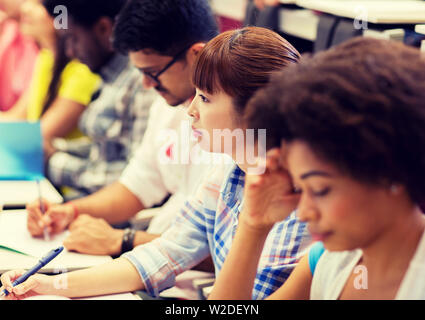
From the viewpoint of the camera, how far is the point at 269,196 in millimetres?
949

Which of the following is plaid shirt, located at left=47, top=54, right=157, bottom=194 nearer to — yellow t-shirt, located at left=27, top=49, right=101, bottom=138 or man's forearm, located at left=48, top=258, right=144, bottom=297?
yellow t-shirt, located at left=27, top=49, right=101, bottom=138

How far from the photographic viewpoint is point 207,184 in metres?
1.39

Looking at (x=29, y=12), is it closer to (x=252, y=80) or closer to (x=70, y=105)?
(x=70, y=105)

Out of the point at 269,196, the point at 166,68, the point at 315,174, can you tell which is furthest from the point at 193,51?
the point at 315,174

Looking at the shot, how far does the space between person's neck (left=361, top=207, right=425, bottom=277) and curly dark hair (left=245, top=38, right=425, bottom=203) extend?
0.05m

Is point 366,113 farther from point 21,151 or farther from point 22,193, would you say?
point 22,193

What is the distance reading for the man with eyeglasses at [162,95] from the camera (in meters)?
1.58

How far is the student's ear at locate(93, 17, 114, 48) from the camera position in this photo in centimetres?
222

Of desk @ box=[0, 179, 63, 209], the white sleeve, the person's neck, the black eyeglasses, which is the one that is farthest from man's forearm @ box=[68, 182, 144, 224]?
the person's neck

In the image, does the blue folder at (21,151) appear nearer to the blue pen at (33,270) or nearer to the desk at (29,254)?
the desk at (29,254)

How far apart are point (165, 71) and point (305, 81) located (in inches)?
36.6

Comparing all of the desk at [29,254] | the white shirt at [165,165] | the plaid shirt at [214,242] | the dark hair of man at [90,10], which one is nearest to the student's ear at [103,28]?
the dark hair of man at [90,10]

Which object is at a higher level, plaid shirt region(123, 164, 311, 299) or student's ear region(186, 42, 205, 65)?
student's ear region(186, 42, 205, 65)

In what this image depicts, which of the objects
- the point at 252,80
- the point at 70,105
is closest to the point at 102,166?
the point at 70,105
